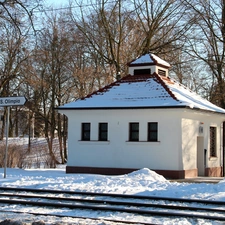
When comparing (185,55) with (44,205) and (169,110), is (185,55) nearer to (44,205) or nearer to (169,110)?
(169,110)

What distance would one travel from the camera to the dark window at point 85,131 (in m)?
24.7

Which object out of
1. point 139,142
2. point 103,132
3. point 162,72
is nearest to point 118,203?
point 139,142

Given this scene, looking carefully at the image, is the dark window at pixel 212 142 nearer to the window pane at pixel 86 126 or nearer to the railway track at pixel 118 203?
the window pane at pixel 86 126

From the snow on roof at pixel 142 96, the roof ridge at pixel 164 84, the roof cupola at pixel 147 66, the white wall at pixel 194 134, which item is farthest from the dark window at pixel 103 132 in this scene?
the roof cupola at pixel 147 66

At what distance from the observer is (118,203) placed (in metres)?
12.6

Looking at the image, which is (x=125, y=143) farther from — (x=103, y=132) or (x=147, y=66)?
(x=147, y=66)

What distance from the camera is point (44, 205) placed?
1251 centimetres

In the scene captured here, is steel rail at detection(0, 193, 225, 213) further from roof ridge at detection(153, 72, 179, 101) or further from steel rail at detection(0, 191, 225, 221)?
roof ridge at detection(153, 72, 179, 101)

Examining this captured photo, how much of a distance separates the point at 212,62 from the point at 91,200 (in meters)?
29.1

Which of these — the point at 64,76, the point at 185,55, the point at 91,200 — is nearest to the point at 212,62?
the point at 185,55

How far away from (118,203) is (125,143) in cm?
1100

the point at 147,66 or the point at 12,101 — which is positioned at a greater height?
the point at 147,66

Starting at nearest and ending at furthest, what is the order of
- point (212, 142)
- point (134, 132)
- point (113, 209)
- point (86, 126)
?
point (113, 209) → point (134, 132) → point (86, 126) → point (212, 142)

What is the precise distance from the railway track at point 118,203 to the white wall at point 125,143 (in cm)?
878
